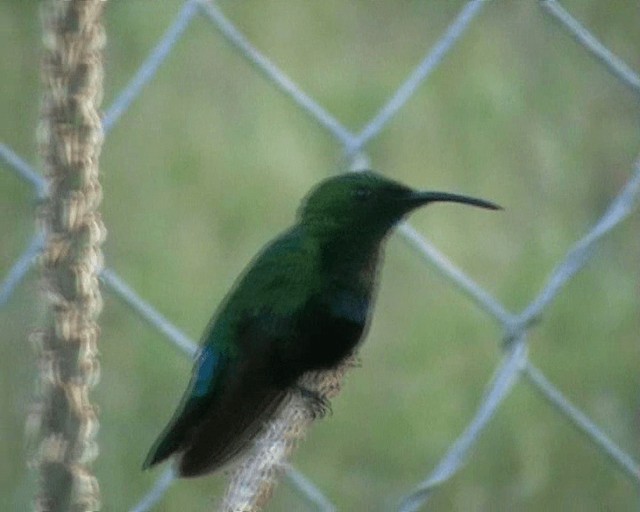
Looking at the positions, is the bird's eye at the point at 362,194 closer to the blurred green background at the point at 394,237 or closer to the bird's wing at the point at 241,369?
the bird's wing at the point at 241,369

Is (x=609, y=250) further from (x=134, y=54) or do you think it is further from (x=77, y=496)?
(x=77, y=496)

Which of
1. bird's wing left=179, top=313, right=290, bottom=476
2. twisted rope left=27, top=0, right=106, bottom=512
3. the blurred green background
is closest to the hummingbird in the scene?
bird's wing left=179, top=313, right=290, bottom=476

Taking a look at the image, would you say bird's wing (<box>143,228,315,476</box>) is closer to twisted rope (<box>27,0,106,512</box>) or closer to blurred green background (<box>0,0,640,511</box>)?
twisted rope (<box>27,0,106,512</box>)

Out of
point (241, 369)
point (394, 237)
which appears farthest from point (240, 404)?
point (394, 237)

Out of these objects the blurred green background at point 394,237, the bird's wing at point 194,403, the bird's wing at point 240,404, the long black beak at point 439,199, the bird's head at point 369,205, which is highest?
the long black beak at point 439,199

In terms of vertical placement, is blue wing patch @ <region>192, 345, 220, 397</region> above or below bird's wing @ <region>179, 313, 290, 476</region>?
below

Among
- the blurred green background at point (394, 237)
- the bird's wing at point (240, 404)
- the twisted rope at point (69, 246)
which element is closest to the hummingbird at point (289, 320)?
the bird's wing at point (240, 404)

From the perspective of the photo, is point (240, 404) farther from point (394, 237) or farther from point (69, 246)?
point (394, 237)
